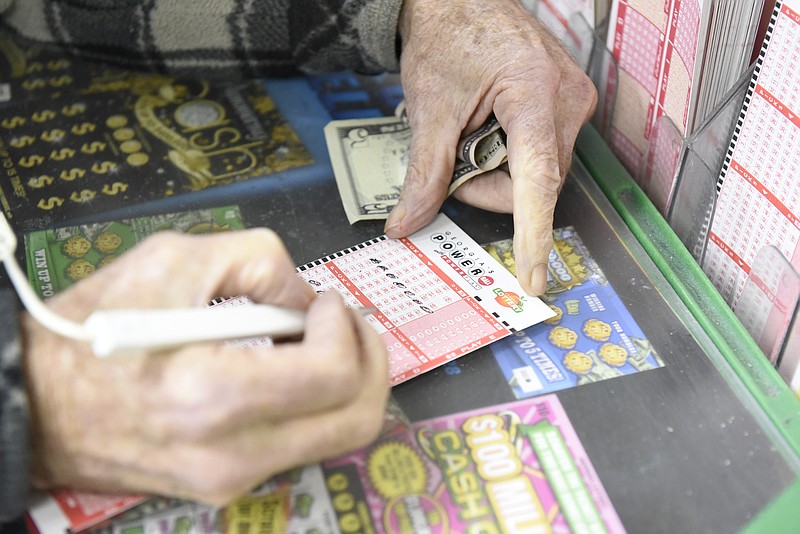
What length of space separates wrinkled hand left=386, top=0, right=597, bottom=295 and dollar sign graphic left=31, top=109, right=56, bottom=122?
1.46 ft

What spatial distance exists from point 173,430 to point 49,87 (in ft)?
2.28

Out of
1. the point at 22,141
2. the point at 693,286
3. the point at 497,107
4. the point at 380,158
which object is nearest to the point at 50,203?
the point at 22,141

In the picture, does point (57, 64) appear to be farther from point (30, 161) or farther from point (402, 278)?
point (402, 278)

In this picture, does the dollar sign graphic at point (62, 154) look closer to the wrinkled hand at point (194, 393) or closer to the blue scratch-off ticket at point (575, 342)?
the wrinkled hand at point (194, 393)

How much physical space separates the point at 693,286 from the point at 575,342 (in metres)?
0.15

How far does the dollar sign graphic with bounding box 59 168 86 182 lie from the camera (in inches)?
36.3

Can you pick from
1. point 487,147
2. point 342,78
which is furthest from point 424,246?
point 342,78

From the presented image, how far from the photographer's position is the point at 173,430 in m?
0.53

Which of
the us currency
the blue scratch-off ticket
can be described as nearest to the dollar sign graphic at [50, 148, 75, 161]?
the us currency

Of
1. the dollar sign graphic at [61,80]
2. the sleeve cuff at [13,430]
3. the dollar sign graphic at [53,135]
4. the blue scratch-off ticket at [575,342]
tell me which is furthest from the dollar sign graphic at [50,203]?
the blue scratch-off ticket at [575,342]

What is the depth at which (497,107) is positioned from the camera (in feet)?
2.86

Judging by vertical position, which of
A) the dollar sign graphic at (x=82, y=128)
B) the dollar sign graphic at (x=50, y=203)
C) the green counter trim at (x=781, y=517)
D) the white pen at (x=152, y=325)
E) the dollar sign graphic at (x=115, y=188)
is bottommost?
the green counter trim at (x=781, y=517)

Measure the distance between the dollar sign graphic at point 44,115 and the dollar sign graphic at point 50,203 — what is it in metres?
0.16

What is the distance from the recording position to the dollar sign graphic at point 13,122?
3.26 ft
